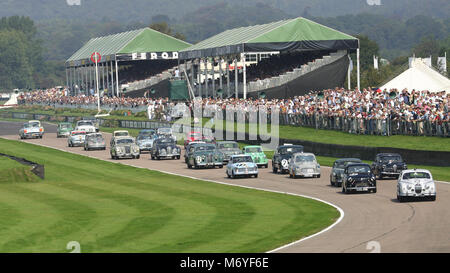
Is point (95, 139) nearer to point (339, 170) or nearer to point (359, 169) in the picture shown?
point (339, 170)

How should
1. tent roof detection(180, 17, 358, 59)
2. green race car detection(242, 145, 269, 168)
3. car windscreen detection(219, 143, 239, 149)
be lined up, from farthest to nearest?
tent roof detection(180, 17, 358, 59)
car windscreen detection(219, 143, 239, 149)
green race car detection(242, 145, 269, 168)

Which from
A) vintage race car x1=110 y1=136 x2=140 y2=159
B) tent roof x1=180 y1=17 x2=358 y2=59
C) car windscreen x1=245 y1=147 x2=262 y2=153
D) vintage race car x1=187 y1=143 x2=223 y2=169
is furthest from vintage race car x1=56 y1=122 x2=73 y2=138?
car windscreen x1=245 y1=147 x2=262 y2=153

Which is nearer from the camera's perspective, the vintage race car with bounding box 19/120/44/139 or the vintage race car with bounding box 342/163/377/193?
the vintage race car with bounding box 342/163/377/193

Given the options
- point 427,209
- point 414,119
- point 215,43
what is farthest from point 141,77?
point 427,209

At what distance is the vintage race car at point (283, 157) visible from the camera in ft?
158

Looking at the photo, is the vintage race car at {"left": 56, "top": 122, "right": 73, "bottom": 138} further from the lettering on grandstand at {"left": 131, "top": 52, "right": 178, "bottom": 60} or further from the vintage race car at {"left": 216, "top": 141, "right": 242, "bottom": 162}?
the lettering on grandstand at {"left": 131, "top": 52, "right": 178, "bottom": 60}

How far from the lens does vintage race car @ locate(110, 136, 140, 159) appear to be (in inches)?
2349

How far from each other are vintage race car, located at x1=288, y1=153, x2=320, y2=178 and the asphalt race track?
643mm

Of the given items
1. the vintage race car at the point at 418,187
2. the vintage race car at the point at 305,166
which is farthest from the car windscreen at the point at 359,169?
the vintage race car at the point at 305,166

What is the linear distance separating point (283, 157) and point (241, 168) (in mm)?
2951
